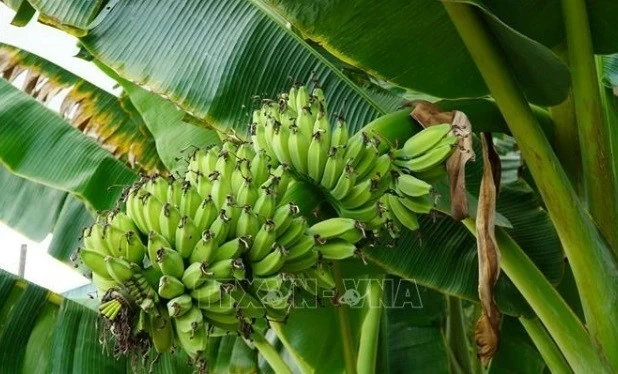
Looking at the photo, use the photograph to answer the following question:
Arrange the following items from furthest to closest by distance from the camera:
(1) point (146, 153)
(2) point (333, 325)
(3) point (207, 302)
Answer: (1) point (146, 153)
(2) point (333, 325)
(3) point (207, 302)

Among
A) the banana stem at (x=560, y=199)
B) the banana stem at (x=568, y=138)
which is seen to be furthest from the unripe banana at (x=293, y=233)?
the banana stem at (x=568, y=138)

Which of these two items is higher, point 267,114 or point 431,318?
point 267,114

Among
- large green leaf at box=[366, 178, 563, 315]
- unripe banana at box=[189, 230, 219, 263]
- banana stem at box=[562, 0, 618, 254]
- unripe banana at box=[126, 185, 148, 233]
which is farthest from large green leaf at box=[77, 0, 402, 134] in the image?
unripe banana at box=[189, 230, 219, 263]

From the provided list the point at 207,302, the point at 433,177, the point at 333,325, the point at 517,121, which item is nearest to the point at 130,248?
the point at 207,302

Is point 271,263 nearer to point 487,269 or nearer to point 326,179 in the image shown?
point 326,179

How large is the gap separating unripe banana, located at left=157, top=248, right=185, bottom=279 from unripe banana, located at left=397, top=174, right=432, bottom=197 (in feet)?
1.09

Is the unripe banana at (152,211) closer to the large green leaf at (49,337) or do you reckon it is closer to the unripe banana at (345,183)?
the unripe banana at (345,183)

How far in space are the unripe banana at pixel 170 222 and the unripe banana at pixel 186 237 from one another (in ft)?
0.05

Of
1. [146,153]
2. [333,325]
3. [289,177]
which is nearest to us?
[289,177]

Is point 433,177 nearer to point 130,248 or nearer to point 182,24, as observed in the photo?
point 130,248

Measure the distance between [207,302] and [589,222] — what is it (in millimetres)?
682

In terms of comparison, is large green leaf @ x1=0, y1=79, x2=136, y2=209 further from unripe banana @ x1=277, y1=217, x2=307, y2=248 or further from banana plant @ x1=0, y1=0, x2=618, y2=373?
unripe banana @ x1=277, y1=217, x2=307, y2=248

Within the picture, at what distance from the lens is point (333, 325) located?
5.60 feet

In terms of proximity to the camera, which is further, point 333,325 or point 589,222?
point 333,325
